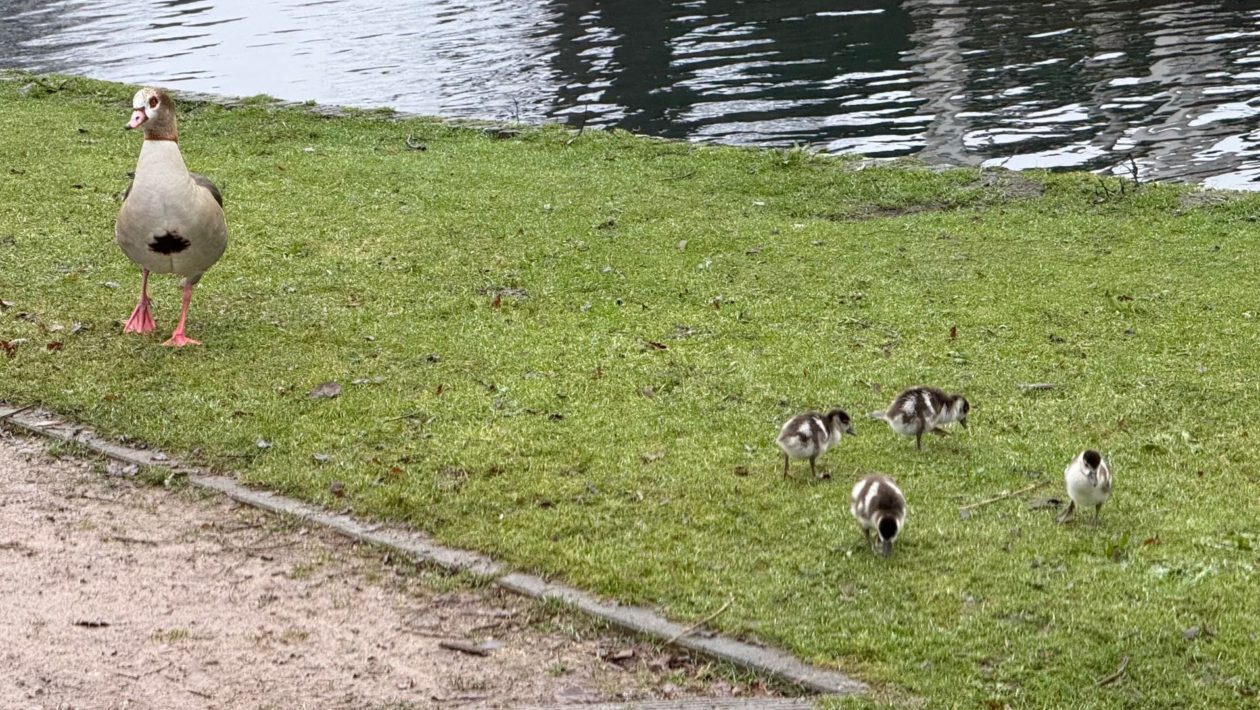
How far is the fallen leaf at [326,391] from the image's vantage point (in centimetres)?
977

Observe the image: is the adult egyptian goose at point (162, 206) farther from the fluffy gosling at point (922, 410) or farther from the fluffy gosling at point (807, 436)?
the fluffy gosling at point (922, 410)

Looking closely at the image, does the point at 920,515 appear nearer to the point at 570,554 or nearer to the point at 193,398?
the point at 570,554

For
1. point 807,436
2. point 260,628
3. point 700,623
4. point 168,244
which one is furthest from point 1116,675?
point 168,244

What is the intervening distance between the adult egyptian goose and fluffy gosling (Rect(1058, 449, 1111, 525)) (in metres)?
6.53

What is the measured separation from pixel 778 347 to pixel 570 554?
158 inches

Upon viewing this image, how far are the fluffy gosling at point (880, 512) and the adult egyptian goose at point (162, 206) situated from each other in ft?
18.7

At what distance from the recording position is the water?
22281 millimetres

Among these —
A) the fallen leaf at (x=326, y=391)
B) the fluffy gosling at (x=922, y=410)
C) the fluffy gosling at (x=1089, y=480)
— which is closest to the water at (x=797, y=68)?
the fluffy gosling at (x=922, y=410)

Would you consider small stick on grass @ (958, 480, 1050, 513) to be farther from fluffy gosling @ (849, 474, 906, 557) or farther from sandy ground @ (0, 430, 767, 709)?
sandy ground @ (0, 430, 767, 709)

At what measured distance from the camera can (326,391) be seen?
9.88 metres

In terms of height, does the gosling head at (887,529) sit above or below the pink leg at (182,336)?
below

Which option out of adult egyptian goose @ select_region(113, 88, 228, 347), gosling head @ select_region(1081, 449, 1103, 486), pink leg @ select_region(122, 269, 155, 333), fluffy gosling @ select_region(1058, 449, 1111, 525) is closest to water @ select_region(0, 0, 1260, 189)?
fluffy gosling @ select_region(1058, 449, 1111, 525)

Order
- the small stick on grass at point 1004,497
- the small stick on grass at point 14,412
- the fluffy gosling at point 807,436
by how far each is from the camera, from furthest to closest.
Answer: the small stick on grass at point 14,412 → the fluffy gosling at point 807,436 → the small stick on grass at point 1004,497

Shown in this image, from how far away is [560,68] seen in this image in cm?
3166
